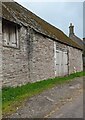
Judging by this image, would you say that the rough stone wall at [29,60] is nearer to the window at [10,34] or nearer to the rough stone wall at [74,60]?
the window at [10,34]

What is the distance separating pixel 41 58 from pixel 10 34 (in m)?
4.13

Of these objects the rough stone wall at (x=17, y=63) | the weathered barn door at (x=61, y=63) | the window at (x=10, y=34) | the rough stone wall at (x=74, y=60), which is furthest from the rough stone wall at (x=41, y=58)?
the rough stone wall at (x=74, y=60)

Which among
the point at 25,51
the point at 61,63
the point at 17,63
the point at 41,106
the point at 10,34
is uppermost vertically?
the point at 10,34

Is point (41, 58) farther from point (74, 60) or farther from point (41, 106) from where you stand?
point (74, 60)

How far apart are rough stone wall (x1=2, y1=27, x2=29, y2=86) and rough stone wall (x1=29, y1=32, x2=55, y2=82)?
80 centimetres

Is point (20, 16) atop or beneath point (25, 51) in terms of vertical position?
atop

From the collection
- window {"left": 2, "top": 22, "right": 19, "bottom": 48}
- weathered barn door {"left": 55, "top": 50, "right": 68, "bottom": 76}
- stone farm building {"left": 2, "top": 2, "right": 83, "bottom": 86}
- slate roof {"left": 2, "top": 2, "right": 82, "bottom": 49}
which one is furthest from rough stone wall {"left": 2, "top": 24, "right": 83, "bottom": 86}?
weathered barn door {"left": 55, "top": 50, "right": 68, "bottom": 76}

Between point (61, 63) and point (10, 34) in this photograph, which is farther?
point (61, 63)

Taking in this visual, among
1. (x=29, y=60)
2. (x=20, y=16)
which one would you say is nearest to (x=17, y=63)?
(x=29, y=60)

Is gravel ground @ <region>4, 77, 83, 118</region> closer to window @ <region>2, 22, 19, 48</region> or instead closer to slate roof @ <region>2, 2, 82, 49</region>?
window @ <region>2, 22, 19, 48</region>

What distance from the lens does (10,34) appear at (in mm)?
13625

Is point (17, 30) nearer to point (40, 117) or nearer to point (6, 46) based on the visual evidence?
point (6, 46)

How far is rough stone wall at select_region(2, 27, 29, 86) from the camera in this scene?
500 inches

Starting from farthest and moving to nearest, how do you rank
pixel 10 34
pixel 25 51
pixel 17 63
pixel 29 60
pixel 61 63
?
1. pixel 61 63
2. pixel 29 60
3. pixel 25 51
4. pixel 17 63
5. pixel 10 34
